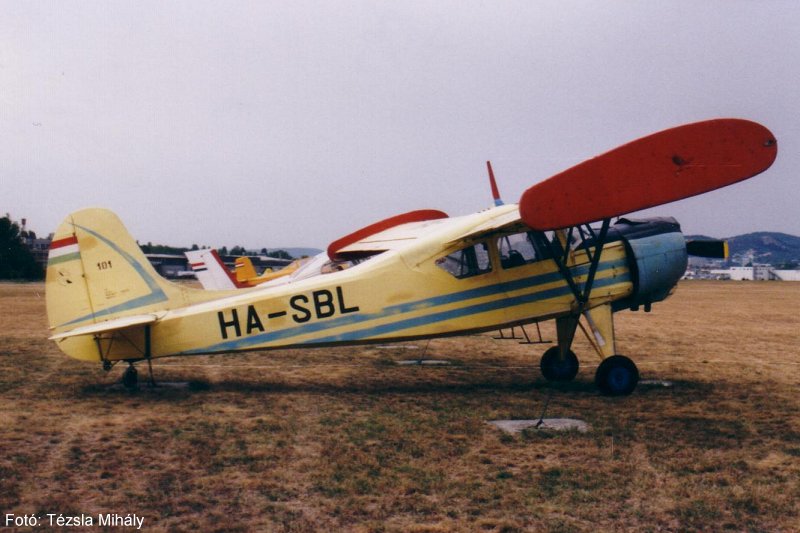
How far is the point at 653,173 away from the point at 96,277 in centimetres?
645

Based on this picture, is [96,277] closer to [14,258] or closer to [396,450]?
[396,450]

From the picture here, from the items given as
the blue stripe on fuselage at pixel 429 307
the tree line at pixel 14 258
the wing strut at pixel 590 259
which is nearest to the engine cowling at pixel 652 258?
the blue stripe on fuselage at pixel 429 307

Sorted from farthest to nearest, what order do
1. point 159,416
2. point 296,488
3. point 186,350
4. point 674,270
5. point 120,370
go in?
point 120,370, point 674,270, point 186,350, point 159,416, point 296,488

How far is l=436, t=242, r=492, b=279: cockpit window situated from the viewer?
8398 mm

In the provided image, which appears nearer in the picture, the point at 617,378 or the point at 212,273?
the point at 617,378

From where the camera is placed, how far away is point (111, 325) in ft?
25.4

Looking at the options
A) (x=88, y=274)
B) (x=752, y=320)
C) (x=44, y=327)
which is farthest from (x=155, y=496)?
(x=752, y=320)

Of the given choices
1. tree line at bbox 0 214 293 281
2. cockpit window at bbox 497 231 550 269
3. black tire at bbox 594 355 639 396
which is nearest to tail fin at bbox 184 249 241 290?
cockpit window at bbox 497 231 550 269

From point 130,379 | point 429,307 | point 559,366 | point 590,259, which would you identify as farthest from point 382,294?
point 130,379

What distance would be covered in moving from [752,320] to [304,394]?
1668 centimetres

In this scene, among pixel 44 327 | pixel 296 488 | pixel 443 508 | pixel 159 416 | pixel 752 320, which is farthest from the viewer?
pixel 752 320

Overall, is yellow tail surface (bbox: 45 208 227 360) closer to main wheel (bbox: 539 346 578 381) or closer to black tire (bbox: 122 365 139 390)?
black tire (bbox: 122 365 139 390)

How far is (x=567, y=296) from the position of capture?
845cm

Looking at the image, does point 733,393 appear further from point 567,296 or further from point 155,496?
point 155,496
